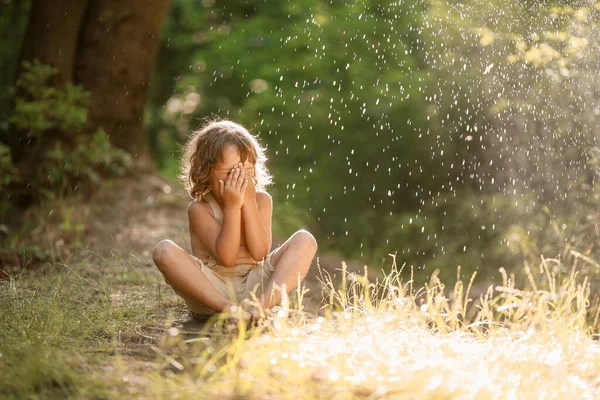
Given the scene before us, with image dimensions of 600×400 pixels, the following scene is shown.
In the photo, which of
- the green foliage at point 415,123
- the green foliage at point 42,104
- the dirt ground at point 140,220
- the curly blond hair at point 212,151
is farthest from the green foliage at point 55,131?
the curly blond hair at point 212,151

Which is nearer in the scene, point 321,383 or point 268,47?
point 321,383

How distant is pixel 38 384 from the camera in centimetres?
292

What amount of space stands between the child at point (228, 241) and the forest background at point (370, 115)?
3.01m

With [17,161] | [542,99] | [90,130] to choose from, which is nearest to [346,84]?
[542,99]

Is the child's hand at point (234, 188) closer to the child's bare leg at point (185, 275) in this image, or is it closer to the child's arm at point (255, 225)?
the child's arm at point (255, 225)

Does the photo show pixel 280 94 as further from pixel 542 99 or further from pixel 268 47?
pixel 542 99

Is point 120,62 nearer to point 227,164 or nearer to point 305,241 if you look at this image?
point 227,164

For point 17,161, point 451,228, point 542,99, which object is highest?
point 542,99

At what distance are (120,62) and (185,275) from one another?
573 cm

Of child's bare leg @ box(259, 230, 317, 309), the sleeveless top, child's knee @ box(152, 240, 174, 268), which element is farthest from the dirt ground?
child's knee @ box(152, 240, 174, 268)

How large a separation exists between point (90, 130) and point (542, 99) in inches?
201

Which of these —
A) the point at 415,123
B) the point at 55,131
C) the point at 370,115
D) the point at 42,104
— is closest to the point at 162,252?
the point at 42,104

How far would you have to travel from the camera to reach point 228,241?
415cm

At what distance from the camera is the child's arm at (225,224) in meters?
4.10
